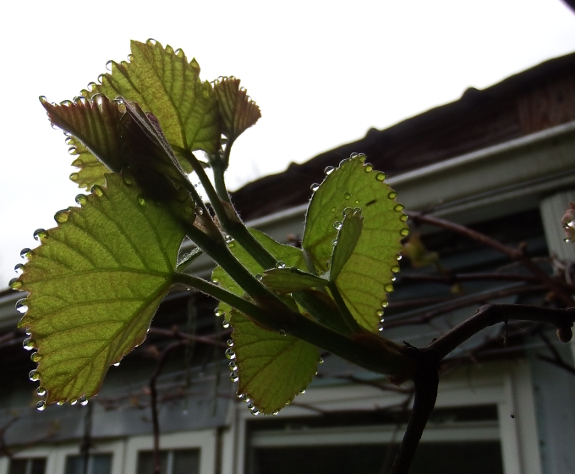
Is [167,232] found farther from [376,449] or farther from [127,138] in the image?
[376,449]

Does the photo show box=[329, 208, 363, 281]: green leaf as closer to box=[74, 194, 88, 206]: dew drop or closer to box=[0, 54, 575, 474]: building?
box=[74, 194, 88, 206]: dew drop

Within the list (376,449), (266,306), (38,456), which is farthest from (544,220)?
(38,456)

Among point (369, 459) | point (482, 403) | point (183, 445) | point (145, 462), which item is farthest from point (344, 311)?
point (145, 462)

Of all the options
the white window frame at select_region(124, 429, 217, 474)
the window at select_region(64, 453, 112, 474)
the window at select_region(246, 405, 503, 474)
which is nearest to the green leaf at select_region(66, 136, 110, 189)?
the window at select_region(246, 405, 503, 474)

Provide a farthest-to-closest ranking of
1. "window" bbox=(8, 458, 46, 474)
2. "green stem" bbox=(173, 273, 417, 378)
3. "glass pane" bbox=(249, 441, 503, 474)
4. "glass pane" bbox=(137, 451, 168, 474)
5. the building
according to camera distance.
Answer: "window" bbox=(8, 458, 46, 474) → "glass pane" bbox=(137, 451, 168, 474) → "glass pane" bbox=(249, 441, 503, 474) → the building → "green stem" bbox=(173, 273, 417, 378)

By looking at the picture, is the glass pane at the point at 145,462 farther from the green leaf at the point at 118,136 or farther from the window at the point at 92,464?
the green leaf at the point at 118,136

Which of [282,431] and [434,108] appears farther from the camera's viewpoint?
[282,431]

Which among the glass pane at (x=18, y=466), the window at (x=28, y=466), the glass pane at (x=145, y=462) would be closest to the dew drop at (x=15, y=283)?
the glass pane at (x=145, y=462)
